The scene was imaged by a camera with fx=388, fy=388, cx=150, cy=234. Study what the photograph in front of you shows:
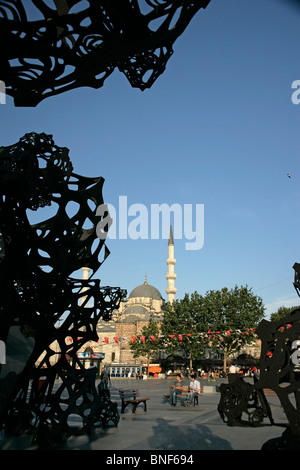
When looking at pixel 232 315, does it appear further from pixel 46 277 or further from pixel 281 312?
pixel 46 277

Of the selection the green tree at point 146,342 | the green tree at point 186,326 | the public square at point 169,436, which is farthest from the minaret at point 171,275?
the public square at point 169,436

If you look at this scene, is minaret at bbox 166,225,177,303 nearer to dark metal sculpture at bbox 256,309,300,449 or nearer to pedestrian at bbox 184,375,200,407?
pedestrian at bbox 184,375,200,407

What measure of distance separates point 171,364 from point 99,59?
5105 cm

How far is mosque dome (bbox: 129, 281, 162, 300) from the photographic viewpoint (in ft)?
267

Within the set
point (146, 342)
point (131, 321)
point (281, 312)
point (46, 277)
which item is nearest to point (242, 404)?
point (46, 277)

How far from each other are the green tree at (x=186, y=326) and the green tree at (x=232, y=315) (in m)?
1.34

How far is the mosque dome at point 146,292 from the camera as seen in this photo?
267ft

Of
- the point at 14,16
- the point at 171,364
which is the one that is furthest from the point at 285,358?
the point at 171,364

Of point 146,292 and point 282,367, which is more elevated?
point 146,292

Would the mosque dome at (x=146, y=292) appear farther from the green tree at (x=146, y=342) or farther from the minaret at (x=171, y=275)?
the green tree at (x=146, y=342)

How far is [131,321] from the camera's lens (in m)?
71.0

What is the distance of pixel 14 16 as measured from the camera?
4781mm

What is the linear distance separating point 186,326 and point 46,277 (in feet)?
130
